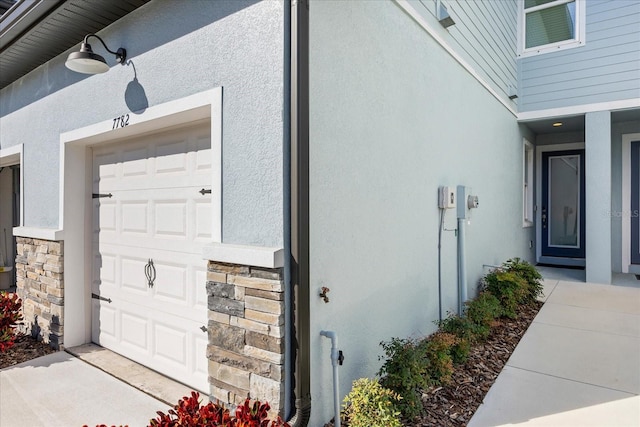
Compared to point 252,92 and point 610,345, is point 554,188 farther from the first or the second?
point 252,92

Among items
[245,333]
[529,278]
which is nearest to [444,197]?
[529,278]

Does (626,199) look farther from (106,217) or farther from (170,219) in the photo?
(106,217)

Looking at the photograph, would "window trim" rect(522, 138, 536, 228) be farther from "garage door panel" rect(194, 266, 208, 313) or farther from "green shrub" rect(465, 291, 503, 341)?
"garage door panel" rect(194, 266, 208, 313)

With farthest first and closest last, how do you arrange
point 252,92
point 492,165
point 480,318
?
1. point 492,165
2. point 480,318
3. point 252,92

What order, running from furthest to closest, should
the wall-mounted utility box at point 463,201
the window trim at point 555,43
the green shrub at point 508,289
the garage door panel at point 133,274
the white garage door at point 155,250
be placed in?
the window trim at point 555,43 < the green shrub at point 508,289 < the wall-mounted utility box at point 463,201 < the garage door panel at point 133,274 < the white garage door at point 155,250

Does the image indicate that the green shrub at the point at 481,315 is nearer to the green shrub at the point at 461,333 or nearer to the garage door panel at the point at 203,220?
the green shrub at the point at 461,333

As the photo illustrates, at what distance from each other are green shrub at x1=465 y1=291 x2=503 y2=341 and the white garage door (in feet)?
9.68

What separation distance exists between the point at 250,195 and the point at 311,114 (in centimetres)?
67

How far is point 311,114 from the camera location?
2490 millimetres

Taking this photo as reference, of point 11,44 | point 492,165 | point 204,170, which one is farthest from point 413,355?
point 11,44

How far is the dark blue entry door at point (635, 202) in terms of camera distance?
24.3 feet

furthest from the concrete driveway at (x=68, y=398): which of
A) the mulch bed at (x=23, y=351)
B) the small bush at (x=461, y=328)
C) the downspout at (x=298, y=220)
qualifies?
the small bush at (x=461, y=328)

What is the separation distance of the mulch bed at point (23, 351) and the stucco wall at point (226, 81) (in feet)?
7.97

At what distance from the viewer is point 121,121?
3445 mm
